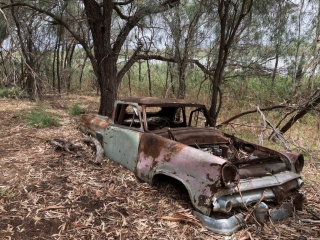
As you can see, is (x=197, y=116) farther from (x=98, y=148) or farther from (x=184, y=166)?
(x=184, y=166)

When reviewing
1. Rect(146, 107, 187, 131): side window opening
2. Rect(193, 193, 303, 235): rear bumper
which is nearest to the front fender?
Rect(193, 193, 303, 235): rear bumper

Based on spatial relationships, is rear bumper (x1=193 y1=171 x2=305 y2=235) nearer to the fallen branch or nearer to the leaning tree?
the fallen branch

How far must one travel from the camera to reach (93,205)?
3.58 m

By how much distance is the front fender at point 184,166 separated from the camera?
312cm

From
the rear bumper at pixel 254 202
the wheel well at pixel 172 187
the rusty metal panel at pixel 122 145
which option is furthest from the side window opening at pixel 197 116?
the rear bumper at pixel 254 202

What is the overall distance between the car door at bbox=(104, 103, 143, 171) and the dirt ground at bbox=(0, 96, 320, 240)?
174 millimetres

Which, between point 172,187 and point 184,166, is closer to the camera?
point 184,166

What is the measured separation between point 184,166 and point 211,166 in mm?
373

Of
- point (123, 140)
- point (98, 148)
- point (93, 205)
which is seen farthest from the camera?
point (98, 148)

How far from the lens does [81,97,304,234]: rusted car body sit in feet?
10.3

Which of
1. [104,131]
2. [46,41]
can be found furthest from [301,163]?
[46,41]

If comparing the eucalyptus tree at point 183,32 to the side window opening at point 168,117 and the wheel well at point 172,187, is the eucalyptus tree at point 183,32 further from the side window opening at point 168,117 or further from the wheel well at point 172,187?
the wheel well at point 172,187

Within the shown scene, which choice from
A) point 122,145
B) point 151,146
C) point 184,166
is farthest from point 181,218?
point 122,145

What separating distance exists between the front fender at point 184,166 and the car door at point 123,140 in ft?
0.58
